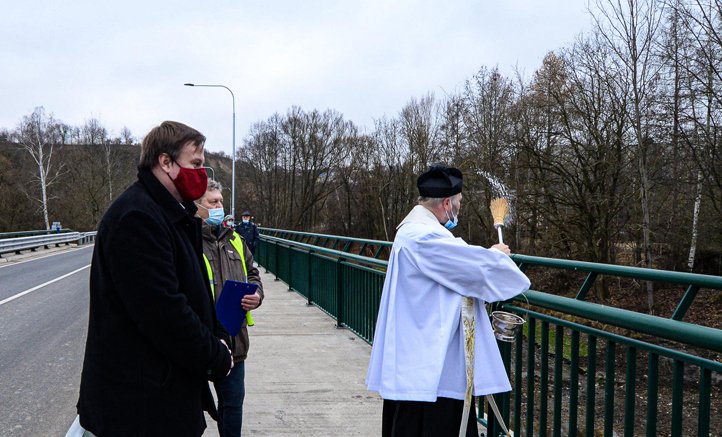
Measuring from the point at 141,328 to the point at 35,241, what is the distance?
28.6 meters

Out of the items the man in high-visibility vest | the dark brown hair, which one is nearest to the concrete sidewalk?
the man in high-visibility vest

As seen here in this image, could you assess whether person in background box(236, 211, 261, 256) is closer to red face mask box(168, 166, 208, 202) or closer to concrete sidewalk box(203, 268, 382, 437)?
concrete sidewalk box(203, 268, 382, 437)

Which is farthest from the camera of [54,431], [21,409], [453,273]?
[21,409]

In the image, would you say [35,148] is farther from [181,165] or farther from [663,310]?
[181,165]

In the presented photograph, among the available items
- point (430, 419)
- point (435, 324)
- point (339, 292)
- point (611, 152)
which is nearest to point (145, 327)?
point (435, 324)

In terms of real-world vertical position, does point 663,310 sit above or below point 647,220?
below

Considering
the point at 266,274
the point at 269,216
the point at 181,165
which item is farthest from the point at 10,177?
the point at 181,165

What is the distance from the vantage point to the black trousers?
8.93ft

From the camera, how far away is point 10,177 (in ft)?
174

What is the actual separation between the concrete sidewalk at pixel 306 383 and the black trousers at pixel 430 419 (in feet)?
5.02

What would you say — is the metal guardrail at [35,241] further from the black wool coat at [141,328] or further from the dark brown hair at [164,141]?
the black wool coat at [141,328]

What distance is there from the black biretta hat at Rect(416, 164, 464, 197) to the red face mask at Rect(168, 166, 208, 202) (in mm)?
1142

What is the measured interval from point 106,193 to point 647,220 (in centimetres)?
5241

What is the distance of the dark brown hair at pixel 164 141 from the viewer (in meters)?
2.17
